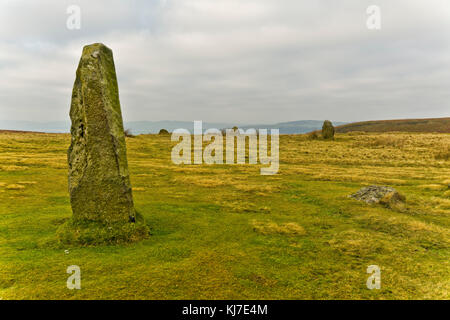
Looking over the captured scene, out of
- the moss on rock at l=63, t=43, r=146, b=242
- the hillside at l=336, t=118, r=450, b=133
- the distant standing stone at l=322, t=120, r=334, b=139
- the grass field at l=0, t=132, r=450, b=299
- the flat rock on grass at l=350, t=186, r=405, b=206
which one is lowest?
the grass field at l=0, t=132, r=450, b=299

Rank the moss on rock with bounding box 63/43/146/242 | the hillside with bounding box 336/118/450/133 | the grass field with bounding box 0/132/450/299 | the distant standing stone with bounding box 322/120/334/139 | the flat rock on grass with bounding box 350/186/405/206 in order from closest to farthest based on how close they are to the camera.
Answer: the grass field with bounding box 0/132/450/299 < the moss on rock with bounding box 63/43/146/242 < the flat rock on grass with bounding box 350/186/405/206 < the distant standing stone with bounding box 322/120/334/139 < the hillside with bounding box 336/118/450/133

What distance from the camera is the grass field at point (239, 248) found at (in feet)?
23.0

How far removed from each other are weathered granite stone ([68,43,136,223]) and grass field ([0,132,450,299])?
1.40 meters

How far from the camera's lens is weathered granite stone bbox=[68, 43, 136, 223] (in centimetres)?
989

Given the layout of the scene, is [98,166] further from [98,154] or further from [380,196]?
[380,196]

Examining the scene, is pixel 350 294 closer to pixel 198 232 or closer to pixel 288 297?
pixel 288 297

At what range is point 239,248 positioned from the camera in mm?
9539

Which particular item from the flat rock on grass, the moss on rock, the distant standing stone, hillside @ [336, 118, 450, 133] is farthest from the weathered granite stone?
hillside @ [336, 118, 450, 133]

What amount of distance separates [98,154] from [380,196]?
46.8ft

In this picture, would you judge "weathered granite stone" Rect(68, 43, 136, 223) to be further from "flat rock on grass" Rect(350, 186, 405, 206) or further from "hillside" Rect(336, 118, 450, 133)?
"hillside" Rect(336, 118, 450, 133)

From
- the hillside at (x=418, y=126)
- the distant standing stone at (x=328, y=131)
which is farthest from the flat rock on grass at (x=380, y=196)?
the hillside at (x=418, y=126)

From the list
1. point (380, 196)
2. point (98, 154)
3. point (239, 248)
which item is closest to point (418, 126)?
point (380, 196)
